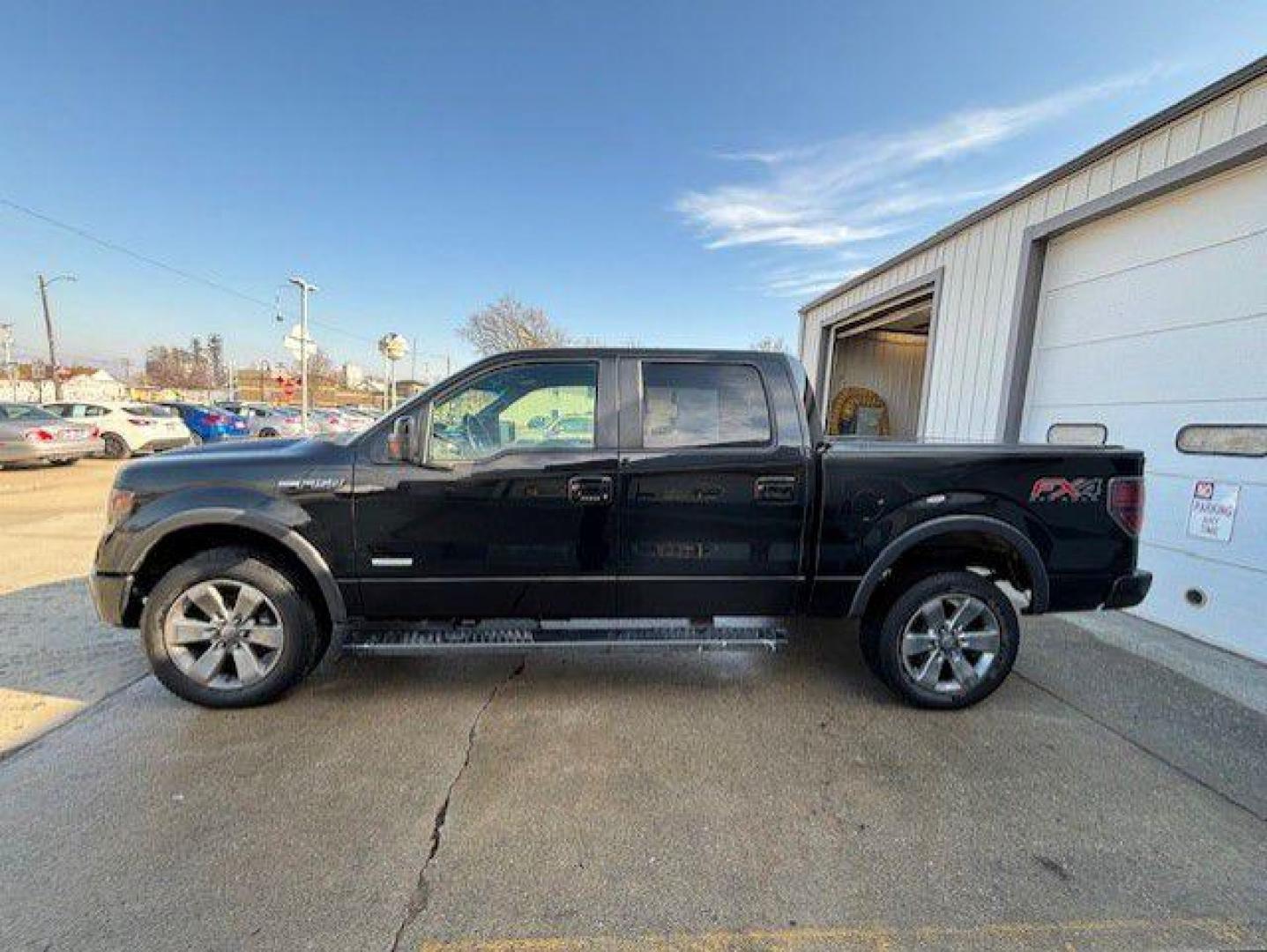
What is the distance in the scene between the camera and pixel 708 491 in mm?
3158

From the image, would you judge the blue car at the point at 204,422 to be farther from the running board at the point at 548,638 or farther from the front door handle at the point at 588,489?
the front door handle at the point at 588,489

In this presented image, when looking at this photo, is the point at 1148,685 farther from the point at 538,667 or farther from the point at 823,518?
the point at 538,667

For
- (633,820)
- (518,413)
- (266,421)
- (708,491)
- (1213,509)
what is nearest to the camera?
(633,820)

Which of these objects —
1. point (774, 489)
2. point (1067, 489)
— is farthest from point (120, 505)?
point (1067, 489)

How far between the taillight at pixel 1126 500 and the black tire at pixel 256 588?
174 inches

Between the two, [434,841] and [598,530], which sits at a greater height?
[598,530]

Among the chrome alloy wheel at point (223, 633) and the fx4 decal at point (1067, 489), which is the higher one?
the fx4 decal at point (1067, 489)

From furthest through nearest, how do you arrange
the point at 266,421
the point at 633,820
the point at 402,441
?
the point at 266,421 → the point at 402,441 → the point at 633,820

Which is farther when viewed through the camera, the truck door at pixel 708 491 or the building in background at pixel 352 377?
the building in background at pixel 352 377

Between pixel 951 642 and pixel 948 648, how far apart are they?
0.04 meters

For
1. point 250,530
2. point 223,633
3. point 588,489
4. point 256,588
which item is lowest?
point 223,633

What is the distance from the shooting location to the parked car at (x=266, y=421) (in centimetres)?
1892

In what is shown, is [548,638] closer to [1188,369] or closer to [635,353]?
[635,353]

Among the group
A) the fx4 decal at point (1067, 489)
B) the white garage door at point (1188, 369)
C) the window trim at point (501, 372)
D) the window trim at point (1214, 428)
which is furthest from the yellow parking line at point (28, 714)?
the window trim at point (1214, 428)
